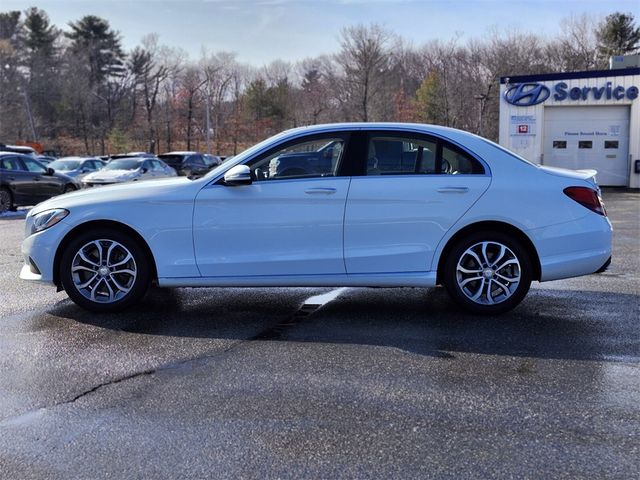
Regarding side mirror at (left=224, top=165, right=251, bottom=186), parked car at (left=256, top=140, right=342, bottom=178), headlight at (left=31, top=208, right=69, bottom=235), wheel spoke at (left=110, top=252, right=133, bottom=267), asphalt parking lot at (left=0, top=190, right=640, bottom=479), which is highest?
parked car at (left=256, top=140, right=342, bottom=178)

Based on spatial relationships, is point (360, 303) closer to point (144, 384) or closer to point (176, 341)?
point (176, 341)

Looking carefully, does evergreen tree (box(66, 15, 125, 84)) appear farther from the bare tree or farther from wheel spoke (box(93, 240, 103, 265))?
wheel spoke (box(93, 240, 103, 265))

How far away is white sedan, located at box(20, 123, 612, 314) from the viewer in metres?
5.47

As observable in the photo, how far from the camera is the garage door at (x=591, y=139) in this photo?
23469 millimetres

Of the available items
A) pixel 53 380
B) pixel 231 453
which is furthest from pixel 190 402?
pixel 53 380

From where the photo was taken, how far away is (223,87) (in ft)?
225

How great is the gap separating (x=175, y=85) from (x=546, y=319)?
6866 centimetres

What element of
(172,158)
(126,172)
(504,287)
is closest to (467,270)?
(504,287)

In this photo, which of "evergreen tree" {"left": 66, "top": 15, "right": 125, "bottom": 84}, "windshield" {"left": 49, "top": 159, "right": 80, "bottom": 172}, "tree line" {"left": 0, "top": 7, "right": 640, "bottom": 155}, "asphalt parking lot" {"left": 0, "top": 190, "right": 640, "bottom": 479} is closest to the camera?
"asphalt parking lot" {"left": 0, "top": 190, "right": 640, "bottom": 479}

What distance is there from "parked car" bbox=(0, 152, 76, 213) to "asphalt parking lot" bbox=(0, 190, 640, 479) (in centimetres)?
1170

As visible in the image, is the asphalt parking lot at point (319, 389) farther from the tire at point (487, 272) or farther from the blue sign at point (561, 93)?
the blue sign at point (561, 93)

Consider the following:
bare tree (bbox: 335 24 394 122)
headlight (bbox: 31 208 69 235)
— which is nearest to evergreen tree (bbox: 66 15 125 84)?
bare tree (bbox: 335 24 394 122)

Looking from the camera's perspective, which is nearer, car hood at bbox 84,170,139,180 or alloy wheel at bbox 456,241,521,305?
alloy wheel at bbox 456,241,521,305

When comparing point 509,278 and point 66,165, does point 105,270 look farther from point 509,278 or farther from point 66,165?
point 66,165
